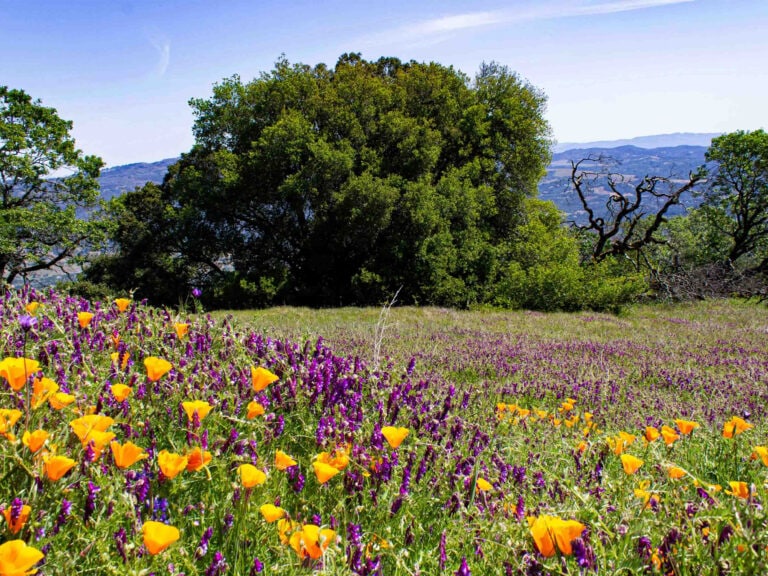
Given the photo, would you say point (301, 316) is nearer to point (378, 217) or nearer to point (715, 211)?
point (378, 217)

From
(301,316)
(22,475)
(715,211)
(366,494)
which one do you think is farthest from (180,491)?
(715,211)

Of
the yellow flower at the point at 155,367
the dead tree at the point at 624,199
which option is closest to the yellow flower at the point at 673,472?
the yellow flower at the point at 155,367

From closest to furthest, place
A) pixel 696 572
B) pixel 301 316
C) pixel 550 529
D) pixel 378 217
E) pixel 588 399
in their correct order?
pixel 550 529 < pixel 696 572 < pixel 588 399 < pixel 301 316 < pixel 378 217

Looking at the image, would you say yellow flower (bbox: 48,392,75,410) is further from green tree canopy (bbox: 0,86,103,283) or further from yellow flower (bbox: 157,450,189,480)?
green tree canopy (bbox: 0,86,103,283)

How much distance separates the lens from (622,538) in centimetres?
142

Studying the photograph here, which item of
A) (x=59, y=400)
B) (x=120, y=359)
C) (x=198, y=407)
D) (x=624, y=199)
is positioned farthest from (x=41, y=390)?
(x=624, y=199)

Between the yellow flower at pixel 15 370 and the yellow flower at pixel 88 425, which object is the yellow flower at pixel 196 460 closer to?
the yellow flower at pixel 88 425

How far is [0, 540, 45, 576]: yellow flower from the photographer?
31.7 inches

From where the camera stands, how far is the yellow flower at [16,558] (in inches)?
31.7

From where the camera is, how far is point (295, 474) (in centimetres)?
174

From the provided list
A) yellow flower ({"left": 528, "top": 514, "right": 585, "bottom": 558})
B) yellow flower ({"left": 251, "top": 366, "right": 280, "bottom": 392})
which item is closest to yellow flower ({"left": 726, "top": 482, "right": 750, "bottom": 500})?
yellow flower ({"left": 528, "top": 514, "right": 585, "bottom": 558})

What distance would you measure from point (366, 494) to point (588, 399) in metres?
3.97

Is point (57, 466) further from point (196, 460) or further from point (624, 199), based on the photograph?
point (624, 199)

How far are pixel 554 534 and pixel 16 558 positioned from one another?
1.03 metres
